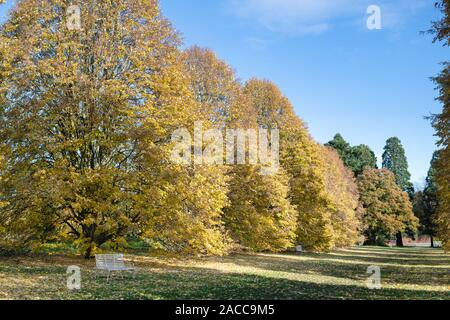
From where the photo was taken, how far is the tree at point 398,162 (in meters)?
110

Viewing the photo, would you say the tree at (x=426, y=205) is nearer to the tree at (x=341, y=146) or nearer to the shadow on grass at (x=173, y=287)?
the tree at (x=341, y=146)

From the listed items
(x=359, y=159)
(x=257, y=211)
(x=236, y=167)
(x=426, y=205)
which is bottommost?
(x=257, y=211)

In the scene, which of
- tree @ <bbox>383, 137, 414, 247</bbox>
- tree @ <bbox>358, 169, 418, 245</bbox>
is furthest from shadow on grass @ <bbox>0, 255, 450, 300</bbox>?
tree @ <bbox>383, 137, 414, 247</bbox>

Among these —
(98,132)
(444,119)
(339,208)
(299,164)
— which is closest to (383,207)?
(339,208)

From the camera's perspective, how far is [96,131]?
77.2ft

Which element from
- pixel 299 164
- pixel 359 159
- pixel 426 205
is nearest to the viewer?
pixel 299 164

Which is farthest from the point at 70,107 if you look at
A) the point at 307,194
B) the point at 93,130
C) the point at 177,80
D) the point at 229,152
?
the point at 307,194

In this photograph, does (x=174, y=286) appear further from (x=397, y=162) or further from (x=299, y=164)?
(x=397, y=162)

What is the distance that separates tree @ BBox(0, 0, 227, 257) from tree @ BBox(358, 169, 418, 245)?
2794 inches

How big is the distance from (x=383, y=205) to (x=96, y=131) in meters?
77.9

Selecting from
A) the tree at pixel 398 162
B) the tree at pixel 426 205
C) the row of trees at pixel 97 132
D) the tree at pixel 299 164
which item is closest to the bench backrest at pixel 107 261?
the row of trees at pixel 97 132
